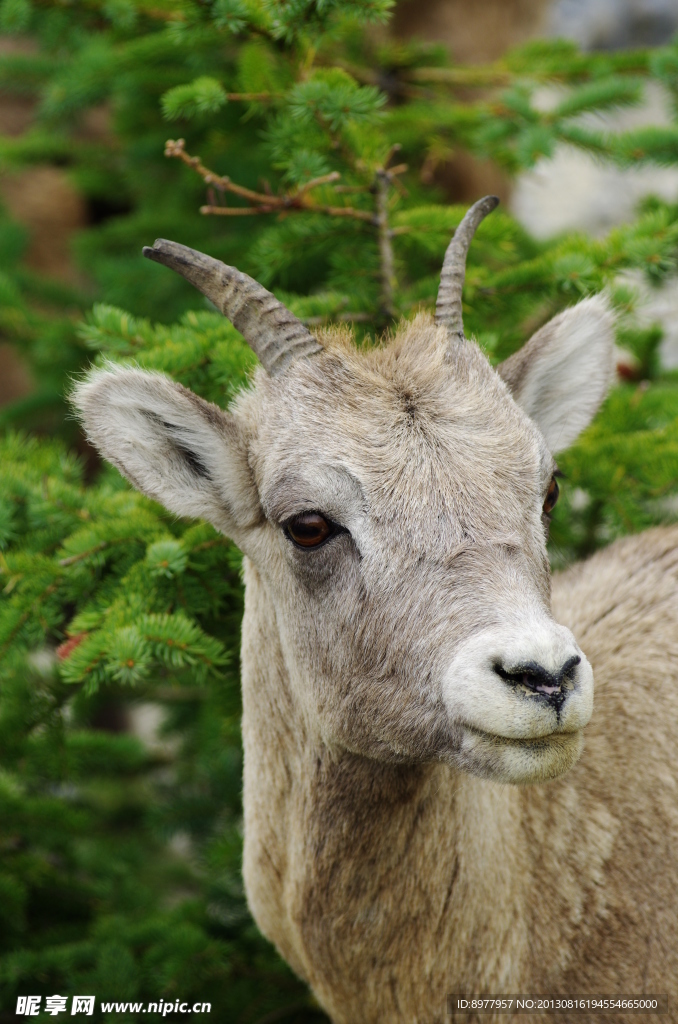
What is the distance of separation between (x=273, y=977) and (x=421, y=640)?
3.12m

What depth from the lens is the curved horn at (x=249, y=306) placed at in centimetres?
342

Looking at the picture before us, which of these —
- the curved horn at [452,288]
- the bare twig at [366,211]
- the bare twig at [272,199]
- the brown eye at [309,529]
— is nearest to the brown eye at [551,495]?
the curved horn at [452,288]

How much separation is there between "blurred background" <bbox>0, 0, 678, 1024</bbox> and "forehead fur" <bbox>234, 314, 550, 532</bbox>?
0.74 meters

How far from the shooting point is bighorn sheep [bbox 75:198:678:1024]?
2.99 meters

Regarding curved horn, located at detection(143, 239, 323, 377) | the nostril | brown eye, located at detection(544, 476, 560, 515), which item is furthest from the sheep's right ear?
the nostril

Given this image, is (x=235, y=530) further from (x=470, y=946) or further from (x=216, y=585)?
(x=470, y=946)

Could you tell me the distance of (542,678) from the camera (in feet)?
8.52

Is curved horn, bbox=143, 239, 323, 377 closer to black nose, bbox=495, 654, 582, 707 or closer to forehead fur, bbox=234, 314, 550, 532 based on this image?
forehead fur, bbox=234, 314, 550, 532

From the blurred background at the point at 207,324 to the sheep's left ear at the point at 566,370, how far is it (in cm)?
54

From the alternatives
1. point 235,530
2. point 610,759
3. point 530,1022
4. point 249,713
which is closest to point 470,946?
point 530,1022

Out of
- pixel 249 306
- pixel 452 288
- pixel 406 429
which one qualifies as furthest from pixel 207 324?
pixel 406 429

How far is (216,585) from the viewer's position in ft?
13.8

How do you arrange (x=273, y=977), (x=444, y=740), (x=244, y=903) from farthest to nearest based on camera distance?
1. (x=244, y=903)
2. (x=273, y=977)
3. (x=444, y=740)

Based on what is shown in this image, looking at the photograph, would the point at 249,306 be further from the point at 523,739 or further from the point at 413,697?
the point at 523,739
